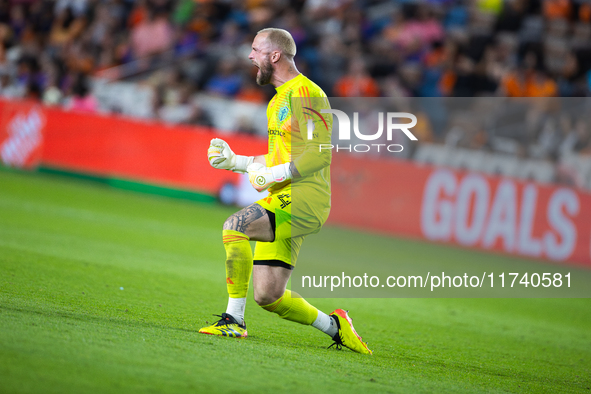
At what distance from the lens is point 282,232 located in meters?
5.01

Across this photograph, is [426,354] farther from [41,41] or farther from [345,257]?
[41,41]

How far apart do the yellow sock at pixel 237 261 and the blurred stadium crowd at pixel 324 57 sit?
8672 mm

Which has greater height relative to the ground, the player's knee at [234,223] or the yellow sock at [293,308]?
the player's knee at [234,223]

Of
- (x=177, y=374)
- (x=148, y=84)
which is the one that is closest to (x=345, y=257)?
(x=177, y=374)

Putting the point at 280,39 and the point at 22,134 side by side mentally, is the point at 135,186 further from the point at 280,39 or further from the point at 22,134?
the point at 280,39

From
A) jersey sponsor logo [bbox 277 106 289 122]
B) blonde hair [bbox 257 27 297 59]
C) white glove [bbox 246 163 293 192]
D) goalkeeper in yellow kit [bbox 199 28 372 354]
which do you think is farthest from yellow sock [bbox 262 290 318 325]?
blonde hair [bbox 257 27 297 59]

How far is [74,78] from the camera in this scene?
17422 mm

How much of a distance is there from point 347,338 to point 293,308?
0.48 m

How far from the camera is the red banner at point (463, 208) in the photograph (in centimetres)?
1245

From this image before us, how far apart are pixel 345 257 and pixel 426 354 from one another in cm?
491

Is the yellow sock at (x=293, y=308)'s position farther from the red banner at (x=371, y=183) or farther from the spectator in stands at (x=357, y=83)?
the spectator in stands at (x=357, y=83)

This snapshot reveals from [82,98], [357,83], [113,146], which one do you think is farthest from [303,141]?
[82,98]

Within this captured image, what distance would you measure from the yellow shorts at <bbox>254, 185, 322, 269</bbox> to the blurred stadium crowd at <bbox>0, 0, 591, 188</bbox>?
8.44m

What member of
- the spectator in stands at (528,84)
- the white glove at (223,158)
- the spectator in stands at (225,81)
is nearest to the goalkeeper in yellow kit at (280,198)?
the white glove at (223,158)
